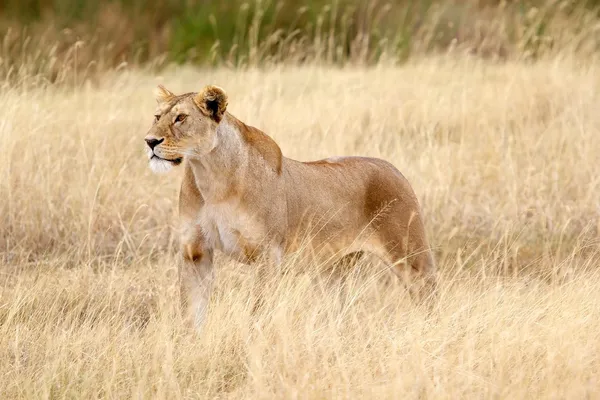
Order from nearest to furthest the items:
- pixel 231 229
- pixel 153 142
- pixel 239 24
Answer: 1. pixel 153 142
2. pixel 231 229
3. pixel 239 24

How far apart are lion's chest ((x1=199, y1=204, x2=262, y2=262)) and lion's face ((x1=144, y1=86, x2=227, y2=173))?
0.28 meters

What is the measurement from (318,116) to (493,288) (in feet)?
13.4

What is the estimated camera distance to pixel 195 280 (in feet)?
17.2

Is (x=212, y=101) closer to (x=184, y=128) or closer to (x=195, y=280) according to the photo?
(x=184, y=128)

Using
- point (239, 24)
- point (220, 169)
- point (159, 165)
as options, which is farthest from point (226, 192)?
point (239, 24)

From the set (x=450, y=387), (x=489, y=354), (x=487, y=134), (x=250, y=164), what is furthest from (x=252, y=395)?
(x=487, y=134)

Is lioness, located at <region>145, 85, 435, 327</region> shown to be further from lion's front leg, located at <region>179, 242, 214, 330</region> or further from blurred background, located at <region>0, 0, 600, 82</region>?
blurred background, located at <region>0, 0, 600, 82</region>

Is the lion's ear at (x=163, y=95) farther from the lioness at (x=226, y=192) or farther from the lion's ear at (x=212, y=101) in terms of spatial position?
the lion's ear at (x=212, y=101)

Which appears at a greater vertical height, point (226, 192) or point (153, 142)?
point (153, 142)

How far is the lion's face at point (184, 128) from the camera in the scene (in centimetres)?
498

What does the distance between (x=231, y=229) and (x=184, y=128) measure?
1.67 ft

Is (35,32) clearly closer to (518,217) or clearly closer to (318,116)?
(318,116)

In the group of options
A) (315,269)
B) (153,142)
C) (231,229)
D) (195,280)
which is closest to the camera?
(153,142)

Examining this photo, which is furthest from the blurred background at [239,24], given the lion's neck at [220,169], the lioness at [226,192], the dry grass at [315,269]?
the lion's neck at [220,169]
